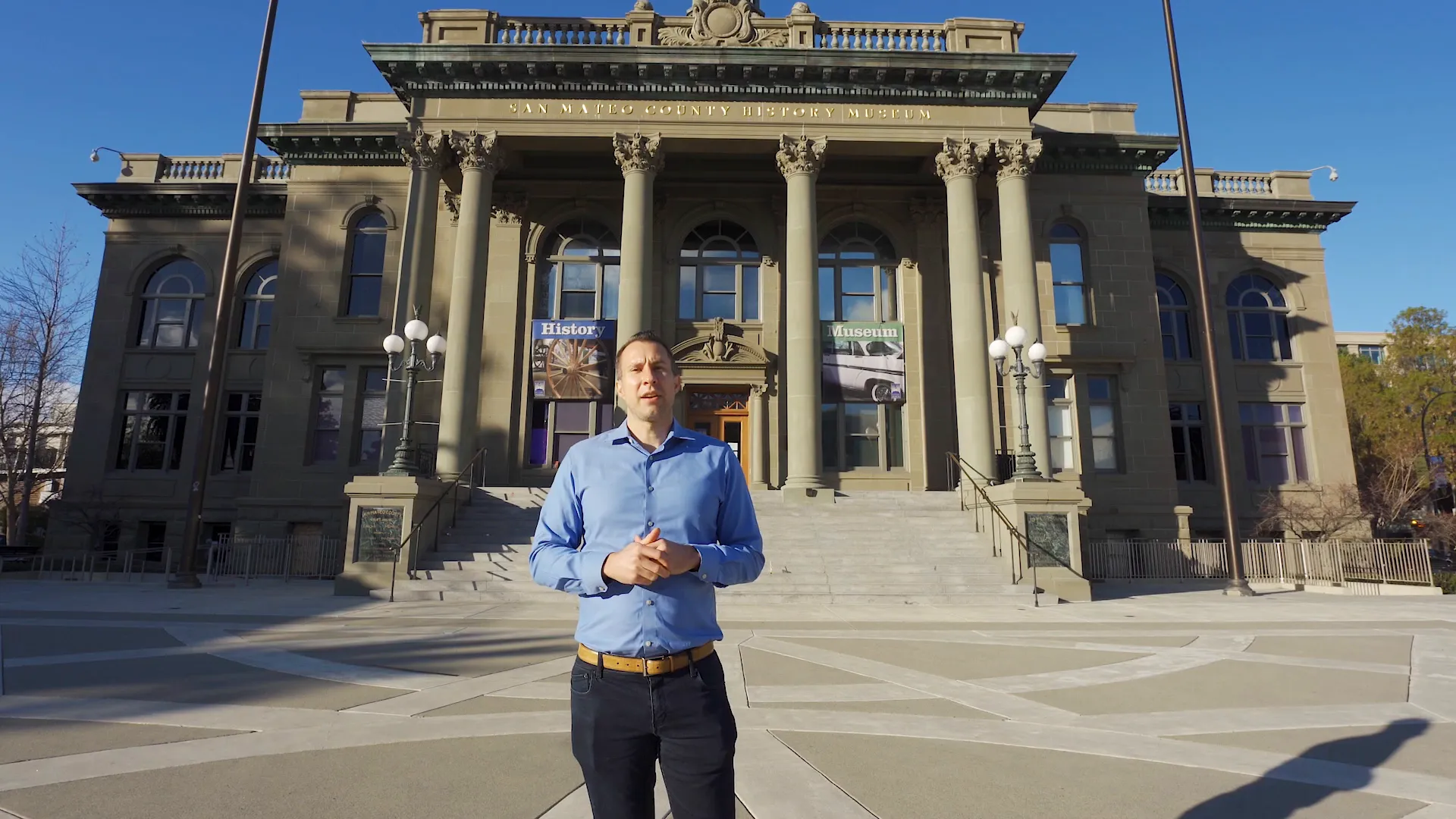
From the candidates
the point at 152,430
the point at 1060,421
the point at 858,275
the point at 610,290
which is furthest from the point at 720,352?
the point at 152,430

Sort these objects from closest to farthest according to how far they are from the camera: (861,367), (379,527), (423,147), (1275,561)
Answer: (379,527), (1275,561), (423,147), (861,367)

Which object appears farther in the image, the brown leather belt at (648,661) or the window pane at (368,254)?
the window pane at (368,254)

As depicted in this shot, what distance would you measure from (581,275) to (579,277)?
0.29ft

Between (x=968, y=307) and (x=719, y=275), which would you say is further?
(x=719, y=275)

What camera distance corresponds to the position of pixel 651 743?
7.45 ft

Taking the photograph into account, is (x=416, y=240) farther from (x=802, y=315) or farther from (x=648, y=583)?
(x=648, y=583)

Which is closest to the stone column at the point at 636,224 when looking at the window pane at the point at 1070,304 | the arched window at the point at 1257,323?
the window pane at the point at 1070,304

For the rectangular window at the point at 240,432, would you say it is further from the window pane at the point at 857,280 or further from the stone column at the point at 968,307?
the stone column at the point at 968,307

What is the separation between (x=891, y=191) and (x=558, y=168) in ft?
35.6

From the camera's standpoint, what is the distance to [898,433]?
943 inches

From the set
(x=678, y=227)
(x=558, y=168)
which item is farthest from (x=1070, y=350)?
(x=558, y=168)

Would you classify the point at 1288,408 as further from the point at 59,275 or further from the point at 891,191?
the point at 59,275

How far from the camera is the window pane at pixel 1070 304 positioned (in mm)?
24625

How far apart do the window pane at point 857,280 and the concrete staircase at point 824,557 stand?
8.05 m
